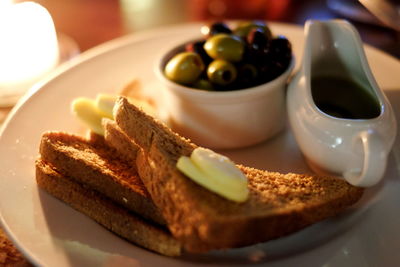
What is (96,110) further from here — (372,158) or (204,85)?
(372,158)

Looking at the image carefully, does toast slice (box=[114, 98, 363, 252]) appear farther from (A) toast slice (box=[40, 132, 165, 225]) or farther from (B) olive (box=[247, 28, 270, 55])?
(B) olive (box=[247, 28, 270, 55])

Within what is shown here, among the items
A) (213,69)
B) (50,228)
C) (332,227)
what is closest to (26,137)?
(50,228)

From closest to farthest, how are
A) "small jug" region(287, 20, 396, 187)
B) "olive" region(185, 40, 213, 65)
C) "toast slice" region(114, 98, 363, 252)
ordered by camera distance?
"toast slice" region(114, 98, 363, 252), "small jug" region(287, 20, 396, 187), "olive" region(185, 40, 213, 65)

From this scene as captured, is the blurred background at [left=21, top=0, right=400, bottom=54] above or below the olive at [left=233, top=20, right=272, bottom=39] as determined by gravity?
below

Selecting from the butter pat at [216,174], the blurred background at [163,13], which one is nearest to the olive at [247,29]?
the butter pat at [216,174]

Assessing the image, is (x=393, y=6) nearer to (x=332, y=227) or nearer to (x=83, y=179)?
(x=332, y=227)

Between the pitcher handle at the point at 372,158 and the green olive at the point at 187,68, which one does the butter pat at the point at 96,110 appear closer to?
the green olive at the point at 187,68

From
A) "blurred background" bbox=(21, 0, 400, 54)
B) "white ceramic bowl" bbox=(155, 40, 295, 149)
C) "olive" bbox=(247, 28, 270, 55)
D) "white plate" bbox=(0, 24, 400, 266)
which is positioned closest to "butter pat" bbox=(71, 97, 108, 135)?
"white plate" bbox=(0, 24, 400, 266)
